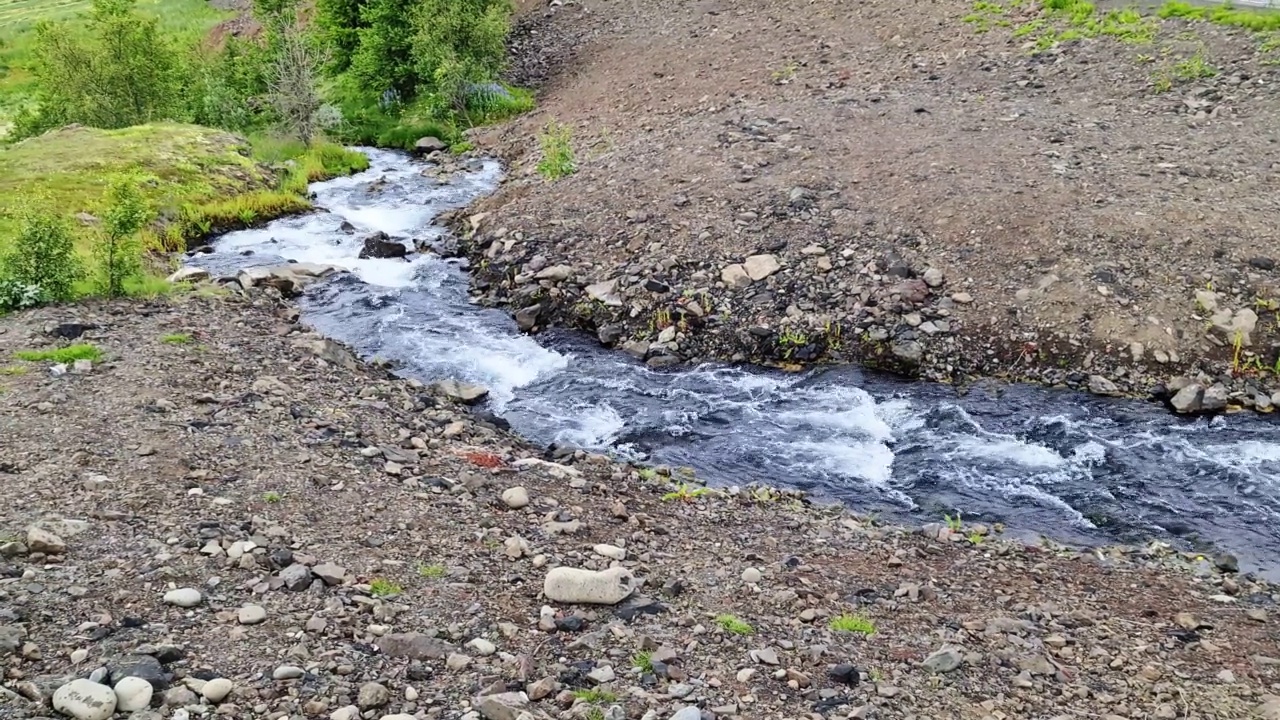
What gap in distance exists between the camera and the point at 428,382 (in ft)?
57.9

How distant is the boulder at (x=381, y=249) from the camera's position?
80.4ft

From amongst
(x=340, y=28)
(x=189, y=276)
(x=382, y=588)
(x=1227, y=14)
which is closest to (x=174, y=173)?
(x=189, y=276)

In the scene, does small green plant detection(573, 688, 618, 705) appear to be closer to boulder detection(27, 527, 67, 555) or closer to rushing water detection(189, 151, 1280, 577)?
boulder detection(27, 527, 67, 555)

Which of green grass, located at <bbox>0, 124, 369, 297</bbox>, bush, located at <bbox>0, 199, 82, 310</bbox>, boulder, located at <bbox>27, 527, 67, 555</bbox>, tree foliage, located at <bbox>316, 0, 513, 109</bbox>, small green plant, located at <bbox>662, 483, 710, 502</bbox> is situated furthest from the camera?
tree foliage, located at <bbox>316, 0, 513, 109</bbox>

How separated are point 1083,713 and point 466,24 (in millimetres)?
34436

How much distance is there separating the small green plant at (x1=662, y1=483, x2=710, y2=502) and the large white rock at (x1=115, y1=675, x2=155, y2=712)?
718 cm

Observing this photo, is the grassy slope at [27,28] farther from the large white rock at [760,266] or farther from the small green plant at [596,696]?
the small green plant at [596,696]

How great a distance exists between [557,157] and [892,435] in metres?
15.1

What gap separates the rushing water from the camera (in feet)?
43.4

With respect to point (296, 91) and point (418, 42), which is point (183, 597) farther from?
point (418, 42)


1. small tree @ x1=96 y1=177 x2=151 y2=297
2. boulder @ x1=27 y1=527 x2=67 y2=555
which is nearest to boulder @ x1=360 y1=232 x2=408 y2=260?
small tree @ x1=96 y1=177 x2=151 y2=297

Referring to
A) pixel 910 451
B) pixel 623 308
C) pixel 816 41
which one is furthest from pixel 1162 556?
pixel 816 41

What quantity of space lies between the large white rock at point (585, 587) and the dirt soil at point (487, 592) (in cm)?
9

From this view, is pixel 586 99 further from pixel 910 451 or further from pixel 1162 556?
pixel 1162 556
